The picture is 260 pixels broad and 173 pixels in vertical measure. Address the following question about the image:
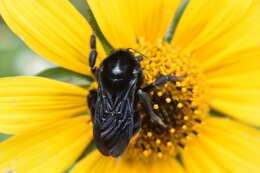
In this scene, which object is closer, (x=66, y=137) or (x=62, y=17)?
(x=62, y=17)

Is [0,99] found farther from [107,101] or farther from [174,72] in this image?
[174,72]

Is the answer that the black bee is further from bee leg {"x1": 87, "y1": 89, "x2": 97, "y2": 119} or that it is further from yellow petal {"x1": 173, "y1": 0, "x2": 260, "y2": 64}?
yellow petal {"x1": 173, "y1": 0, "x2": 260, "y2": 64}

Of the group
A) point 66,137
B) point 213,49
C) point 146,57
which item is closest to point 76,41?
point 146,57

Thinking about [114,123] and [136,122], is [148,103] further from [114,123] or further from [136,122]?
[114,123]

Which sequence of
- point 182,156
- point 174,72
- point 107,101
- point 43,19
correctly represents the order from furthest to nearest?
1. point 182,156
2. point 174,72
3. point 43,19
4. point 107,101

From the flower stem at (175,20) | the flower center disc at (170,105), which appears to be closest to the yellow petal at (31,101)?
the flower center disc at (170,105)

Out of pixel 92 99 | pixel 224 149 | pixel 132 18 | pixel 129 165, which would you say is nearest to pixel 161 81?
pixel 92 99

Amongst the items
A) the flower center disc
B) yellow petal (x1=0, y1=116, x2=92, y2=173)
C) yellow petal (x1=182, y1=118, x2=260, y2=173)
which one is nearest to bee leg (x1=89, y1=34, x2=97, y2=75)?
the flower center disc
